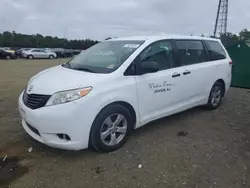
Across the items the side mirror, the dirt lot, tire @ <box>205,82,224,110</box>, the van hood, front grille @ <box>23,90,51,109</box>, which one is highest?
the side mirror

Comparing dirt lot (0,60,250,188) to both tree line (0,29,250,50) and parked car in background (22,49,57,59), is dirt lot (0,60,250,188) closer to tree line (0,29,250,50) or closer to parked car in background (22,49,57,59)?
parked car in background (22,49,57,59)

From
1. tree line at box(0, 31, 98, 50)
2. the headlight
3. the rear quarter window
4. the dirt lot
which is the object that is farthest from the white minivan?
tree line at box(0, 31, 98, 50)

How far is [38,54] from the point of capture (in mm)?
36781

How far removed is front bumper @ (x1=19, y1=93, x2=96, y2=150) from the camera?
3.28 meters

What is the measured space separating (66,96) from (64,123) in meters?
0.34

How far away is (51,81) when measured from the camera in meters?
3.66

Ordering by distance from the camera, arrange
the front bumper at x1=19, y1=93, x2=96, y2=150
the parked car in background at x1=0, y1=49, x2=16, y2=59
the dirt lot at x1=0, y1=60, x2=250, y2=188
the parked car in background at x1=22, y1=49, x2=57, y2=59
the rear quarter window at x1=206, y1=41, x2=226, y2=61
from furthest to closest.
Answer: the parked car in background at x1=22, y1=49, x2=57, y2=59 < the parked car in background at x1=0, y1=49, x2=16, y2=59 < the rear quarter window at x1=206, y1=41, x2=226, y2=61 < the front bumper at x1=19, y1=93, x2=96, y2=150 < the dirt lot at x1=0, y1=60, x2=250, y2=188

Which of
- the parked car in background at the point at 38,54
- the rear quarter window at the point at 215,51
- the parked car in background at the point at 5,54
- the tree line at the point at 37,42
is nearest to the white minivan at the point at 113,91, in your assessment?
the rear quarter window at the point at 215,51

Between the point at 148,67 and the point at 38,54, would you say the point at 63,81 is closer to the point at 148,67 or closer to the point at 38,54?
the point at 148,67

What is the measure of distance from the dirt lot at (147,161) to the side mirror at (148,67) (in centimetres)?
109

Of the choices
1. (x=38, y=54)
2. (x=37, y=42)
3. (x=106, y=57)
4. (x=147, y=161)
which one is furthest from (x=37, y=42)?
(x=147, y=161)

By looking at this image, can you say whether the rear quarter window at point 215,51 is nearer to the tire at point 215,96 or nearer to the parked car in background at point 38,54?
the tire at point 215,96

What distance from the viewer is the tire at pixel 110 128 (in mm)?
3510

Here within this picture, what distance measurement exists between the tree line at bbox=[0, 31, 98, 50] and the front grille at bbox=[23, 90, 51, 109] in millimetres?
50620
